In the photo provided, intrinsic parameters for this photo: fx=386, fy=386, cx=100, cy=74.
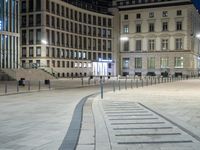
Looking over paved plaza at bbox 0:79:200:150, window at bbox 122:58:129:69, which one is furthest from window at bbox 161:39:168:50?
paved plaza at bbox 0:79:200:150

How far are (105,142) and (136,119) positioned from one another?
15.6ft

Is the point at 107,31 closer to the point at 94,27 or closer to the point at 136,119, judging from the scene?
the point at 94,27

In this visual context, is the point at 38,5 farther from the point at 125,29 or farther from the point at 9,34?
the point at 125,29

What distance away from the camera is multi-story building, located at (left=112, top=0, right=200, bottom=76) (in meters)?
103

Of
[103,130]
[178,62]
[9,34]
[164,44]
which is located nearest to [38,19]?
[9,34]

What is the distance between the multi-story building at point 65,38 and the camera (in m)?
85.0

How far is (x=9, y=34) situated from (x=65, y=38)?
898 inches

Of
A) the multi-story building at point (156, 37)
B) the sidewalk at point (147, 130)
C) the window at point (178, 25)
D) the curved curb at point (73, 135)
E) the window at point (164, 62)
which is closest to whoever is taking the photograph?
the curved curb at point (73, 135)

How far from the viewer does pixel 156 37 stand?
354 ft

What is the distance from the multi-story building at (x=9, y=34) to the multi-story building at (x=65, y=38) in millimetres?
10029

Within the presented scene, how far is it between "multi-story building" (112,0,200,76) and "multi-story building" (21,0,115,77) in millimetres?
4226

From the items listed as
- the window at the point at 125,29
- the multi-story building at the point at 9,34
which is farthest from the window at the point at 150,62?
the multi-story building at the point at 9,34

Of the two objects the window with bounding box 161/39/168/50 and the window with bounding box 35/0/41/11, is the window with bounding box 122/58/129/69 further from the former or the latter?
the window with bounding box 35/0/41/11

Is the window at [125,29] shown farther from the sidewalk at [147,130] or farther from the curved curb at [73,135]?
the curved curb at [73,135]
